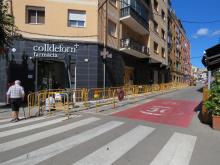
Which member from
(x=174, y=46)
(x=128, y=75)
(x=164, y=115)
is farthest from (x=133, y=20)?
(x=174, y=46)

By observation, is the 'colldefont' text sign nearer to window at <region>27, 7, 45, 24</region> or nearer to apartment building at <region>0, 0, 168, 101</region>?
apartment building at <region>0, 0, 168, 101</region>

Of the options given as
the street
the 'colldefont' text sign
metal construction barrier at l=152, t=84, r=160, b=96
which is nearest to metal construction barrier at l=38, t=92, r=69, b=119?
the street

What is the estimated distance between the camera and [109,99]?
9.00 m

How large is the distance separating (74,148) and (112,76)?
392 inches

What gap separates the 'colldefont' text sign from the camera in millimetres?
10406

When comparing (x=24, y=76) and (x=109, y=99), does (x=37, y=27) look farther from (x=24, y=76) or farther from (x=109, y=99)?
(x=109, y=99)

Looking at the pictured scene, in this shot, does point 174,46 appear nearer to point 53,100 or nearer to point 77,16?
point 77,16

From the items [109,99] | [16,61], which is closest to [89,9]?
[16,61]

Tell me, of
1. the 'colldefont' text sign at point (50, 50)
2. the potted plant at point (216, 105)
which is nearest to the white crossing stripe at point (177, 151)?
the potted plant at point (216, 105)

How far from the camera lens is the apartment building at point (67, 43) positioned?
33.6 feet

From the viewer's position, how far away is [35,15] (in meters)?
10.8

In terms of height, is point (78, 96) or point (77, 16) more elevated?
point (77, 16)

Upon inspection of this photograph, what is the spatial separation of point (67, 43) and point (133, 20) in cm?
734

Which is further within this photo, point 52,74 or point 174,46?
point 174,46
